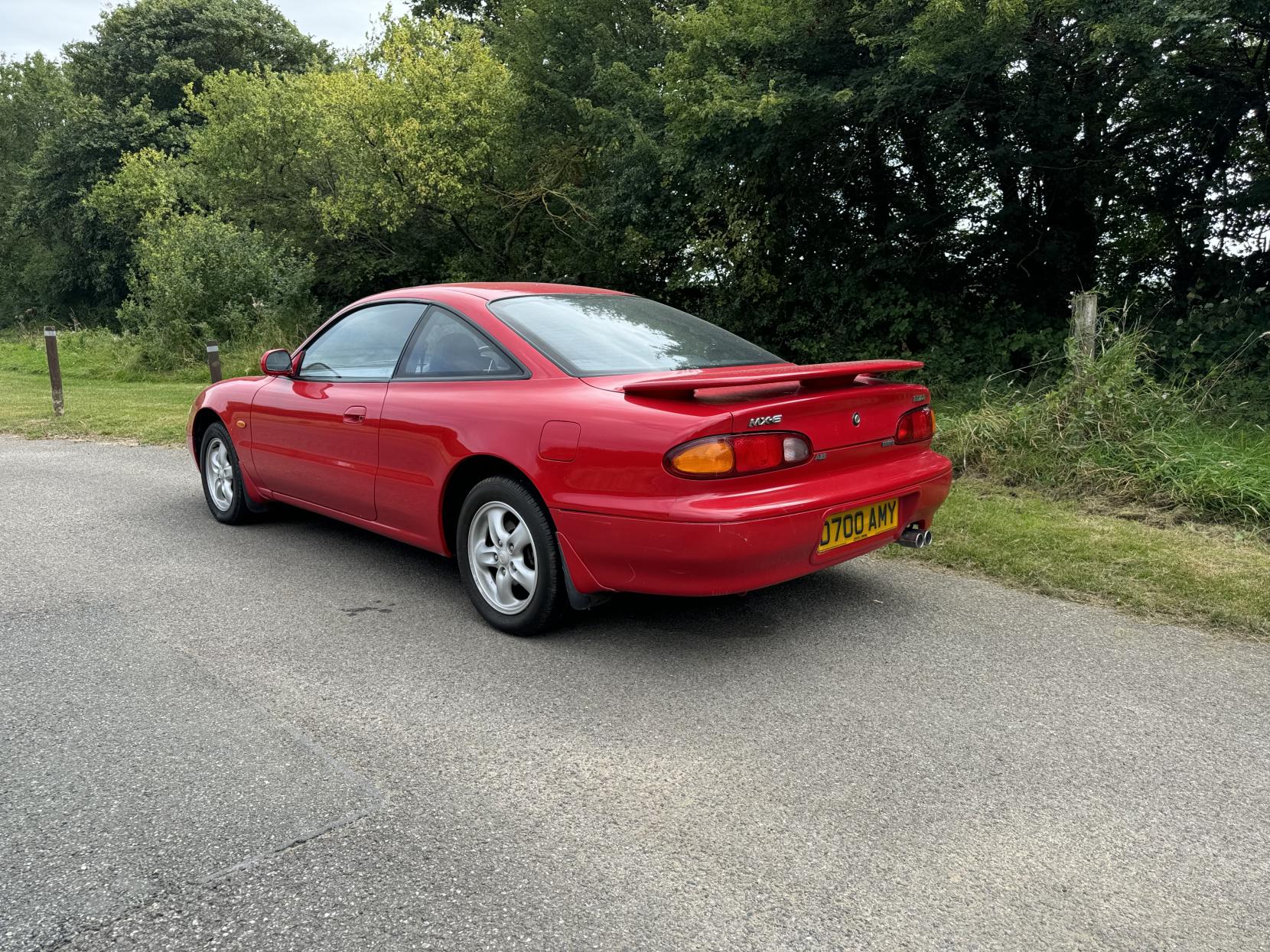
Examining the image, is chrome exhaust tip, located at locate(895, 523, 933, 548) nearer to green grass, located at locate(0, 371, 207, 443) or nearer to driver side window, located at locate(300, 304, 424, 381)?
driver side window, located at locate(300, 304, 424, 381)

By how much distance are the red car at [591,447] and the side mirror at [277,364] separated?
0.67 ft

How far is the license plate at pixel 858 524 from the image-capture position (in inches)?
144

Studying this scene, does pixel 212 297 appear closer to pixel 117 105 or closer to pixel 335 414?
pixel 335 414

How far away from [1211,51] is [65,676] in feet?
38.6

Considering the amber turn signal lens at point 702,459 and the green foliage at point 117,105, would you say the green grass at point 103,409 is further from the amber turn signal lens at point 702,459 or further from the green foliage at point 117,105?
the green foliage at point 117,105

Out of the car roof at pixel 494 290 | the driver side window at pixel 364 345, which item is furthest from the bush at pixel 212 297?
the car roof at pixel 494 290

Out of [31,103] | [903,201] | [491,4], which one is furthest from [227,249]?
[31,103]

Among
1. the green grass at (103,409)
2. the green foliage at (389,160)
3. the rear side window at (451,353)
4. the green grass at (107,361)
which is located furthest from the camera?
the green foliage at (389,160)

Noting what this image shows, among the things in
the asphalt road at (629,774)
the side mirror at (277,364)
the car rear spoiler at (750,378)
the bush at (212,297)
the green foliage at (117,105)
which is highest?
the green foliage at (117,105)

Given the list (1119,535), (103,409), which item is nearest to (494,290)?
(1119,535)

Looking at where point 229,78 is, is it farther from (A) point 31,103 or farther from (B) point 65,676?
(B) point 65,676

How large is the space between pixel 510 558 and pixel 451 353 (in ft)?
3.37

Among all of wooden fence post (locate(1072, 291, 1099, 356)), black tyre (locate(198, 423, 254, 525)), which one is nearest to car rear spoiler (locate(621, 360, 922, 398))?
black tyre (locate(198, 423, 254, 525))

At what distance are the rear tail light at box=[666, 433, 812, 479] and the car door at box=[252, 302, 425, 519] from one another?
1.78 m
